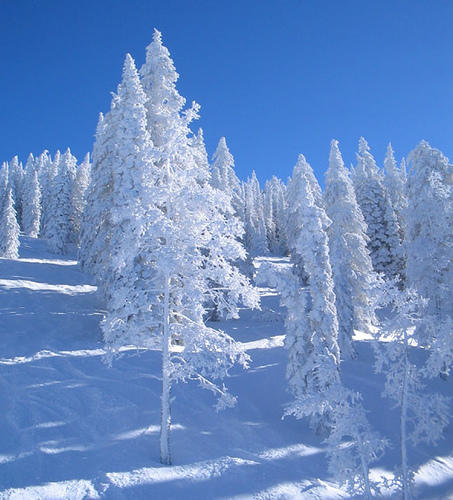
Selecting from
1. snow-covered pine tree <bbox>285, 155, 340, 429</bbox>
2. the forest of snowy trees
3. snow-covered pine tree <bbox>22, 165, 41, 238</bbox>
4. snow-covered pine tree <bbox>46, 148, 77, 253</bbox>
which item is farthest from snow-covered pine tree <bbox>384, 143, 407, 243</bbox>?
snow-covered pine tree <bbox>22, 165, 41, 238</bbox>

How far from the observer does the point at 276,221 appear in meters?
84.7

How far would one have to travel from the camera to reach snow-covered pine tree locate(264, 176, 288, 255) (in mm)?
78688

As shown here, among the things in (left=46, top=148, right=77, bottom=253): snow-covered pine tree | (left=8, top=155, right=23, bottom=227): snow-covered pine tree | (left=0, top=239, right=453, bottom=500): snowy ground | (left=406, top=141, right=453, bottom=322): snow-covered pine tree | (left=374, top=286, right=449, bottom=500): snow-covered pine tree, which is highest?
(left=8, top=155, right=23, bottom=227): snow-covered pine tree

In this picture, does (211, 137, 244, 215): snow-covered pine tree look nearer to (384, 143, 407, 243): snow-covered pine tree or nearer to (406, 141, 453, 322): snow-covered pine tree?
(384, 143, 407, 243): snow-covered pine tree

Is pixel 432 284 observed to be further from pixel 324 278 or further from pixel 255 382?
pixel 255 382

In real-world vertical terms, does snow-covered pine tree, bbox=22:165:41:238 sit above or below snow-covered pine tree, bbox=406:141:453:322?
above

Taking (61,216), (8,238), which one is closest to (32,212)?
(61,216)

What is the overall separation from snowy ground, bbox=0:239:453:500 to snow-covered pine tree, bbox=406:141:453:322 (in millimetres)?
5848

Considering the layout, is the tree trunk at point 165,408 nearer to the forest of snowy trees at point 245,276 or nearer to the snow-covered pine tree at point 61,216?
the forest of snowy trees at point 245,276

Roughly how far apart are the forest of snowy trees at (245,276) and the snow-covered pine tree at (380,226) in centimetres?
50

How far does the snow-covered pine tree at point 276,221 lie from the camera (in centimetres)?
7869

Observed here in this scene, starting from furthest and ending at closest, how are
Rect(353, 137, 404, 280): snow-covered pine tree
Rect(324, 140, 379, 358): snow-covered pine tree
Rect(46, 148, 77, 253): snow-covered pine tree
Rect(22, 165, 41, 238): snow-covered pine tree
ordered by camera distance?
Rect(22, 165, 41, 238): snow-covered pine tree, Rect(46, 148, 77, 253): snow-covered pine tree, Rect(353, 137, 404, 280): snow-covered pine tree, Rect(324, 140, 379, 358): snow-covered pine tree

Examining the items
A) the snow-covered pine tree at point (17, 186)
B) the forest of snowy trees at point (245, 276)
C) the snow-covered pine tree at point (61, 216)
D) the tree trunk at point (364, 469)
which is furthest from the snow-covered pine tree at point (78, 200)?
the tree trunk at point (364, 469)

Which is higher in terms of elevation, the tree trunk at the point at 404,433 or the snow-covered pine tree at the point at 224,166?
the snow-covered pine tree at the point at 224,166
